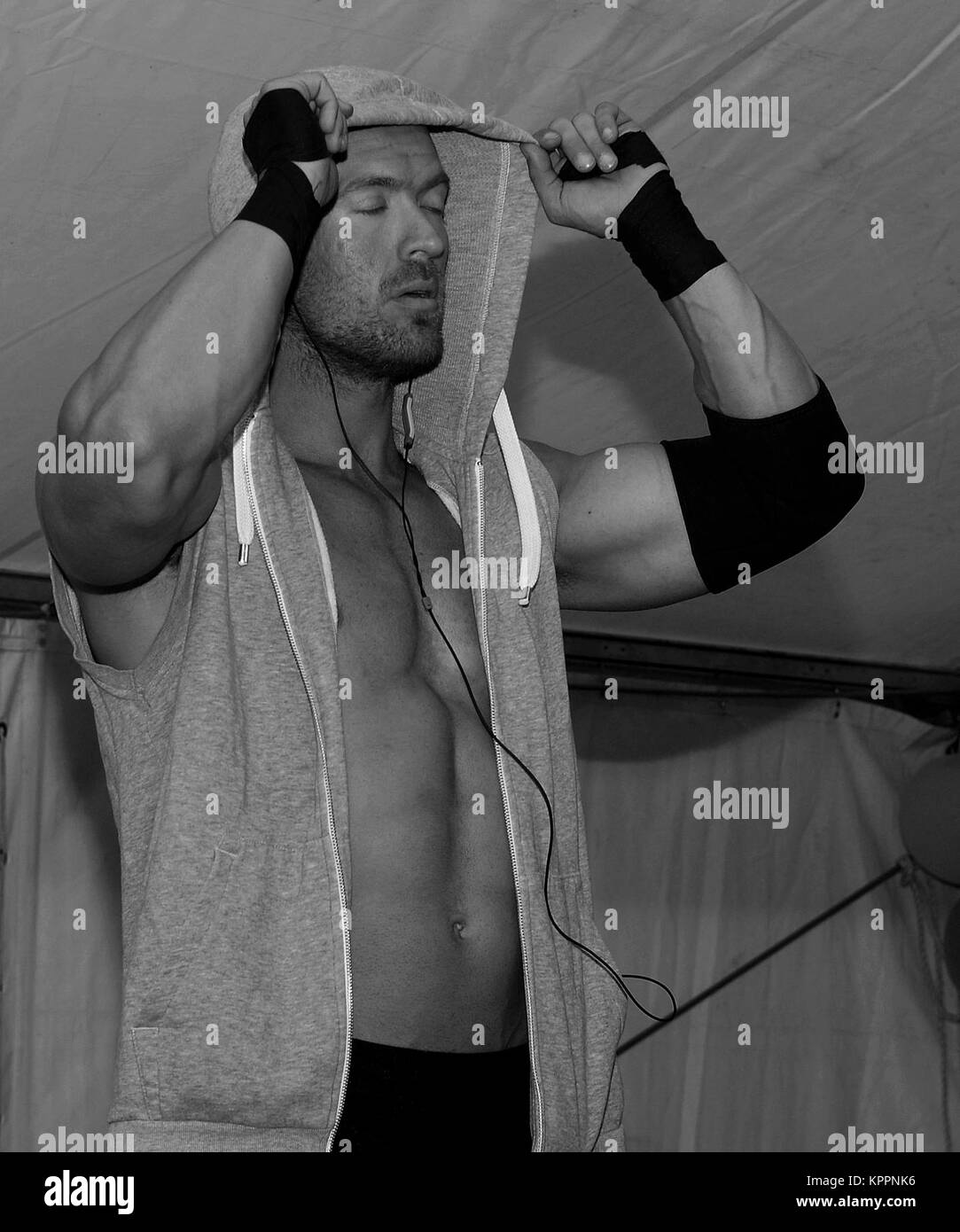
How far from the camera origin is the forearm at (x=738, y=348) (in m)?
1.76

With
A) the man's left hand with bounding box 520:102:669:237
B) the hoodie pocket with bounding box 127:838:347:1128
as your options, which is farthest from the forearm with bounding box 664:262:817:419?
the hoodie pocket with bounding box 127:838:347:1128

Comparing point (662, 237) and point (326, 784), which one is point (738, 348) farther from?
point (326, 784)

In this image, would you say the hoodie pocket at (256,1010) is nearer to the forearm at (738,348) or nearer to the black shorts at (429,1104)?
the black shorts at (429,1104)

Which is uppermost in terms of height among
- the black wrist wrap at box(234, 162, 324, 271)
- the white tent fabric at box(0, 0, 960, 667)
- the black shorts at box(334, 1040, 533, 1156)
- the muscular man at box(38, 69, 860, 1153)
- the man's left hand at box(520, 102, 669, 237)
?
the white tent fabric at box(0, 0, 960, 667)

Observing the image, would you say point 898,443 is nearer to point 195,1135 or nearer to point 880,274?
point 880,274

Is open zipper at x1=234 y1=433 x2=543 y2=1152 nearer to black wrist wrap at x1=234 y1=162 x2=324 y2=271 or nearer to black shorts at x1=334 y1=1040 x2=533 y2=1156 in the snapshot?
black shorts at x1=334 y1=1040 x2=533 y2=1156

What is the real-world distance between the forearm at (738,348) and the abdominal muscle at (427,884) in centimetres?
47

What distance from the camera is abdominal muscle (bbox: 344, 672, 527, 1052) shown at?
1.50 meters

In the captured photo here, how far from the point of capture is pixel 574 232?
2373 millimetres

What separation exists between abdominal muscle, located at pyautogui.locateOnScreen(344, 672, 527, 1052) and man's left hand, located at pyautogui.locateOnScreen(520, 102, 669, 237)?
1.83ft

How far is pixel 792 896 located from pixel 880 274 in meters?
1.50

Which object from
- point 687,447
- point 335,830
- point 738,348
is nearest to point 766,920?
point 687,447

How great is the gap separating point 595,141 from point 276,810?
0.82 m

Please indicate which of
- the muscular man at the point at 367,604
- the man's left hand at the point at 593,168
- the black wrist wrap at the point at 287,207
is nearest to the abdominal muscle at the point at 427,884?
the muscular man at the point at 367,604
